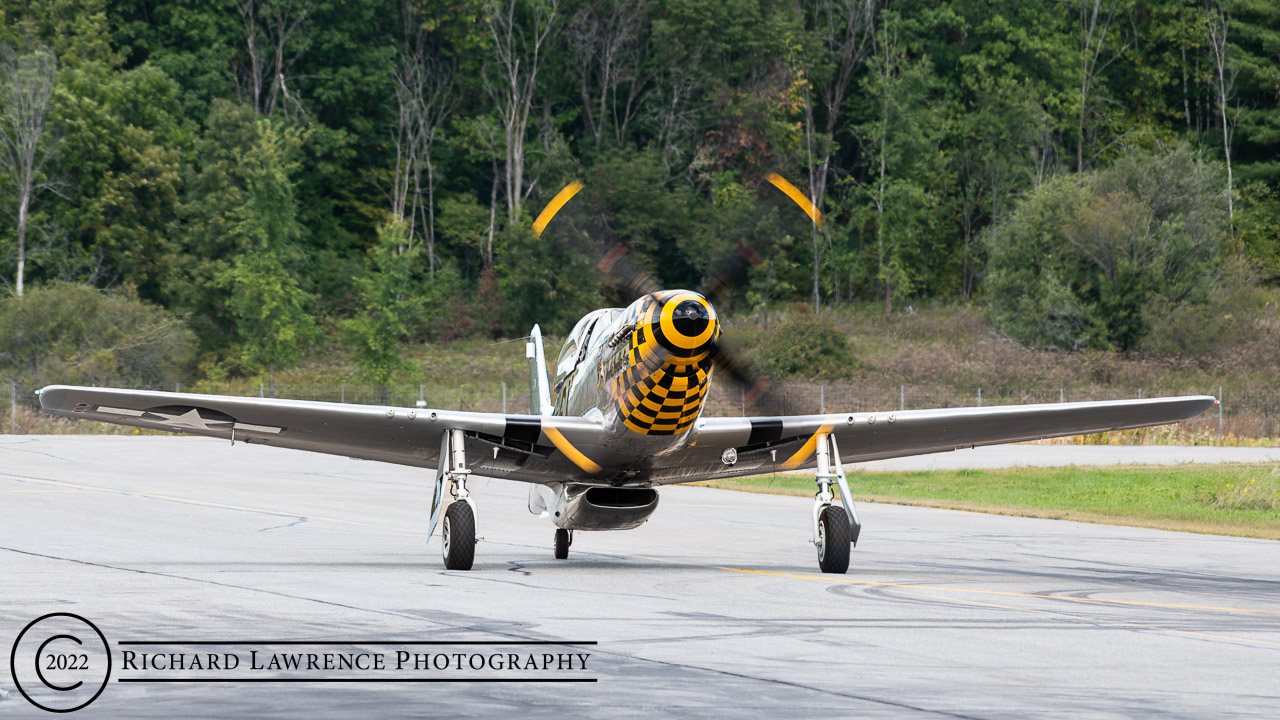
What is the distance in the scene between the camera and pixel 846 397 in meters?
52.6

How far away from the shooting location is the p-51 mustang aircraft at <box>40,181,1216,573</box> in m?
13.4

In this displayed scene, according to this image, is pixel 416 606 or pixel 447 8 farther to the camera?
pixel 447 8

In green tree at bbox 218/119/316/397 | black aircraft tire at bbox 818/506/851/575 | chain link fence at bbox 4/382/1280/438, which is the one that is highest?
green tree at bbox 218/119/316/397

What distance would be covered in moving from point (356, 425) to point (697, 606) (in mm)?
5709

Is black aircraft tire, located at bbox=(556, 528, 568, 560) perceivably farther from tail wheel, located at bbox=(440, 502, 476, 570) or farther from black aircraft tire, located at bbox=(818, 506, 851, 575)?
black aircraft tire, located at bbox=(818, 506, 851, 575)

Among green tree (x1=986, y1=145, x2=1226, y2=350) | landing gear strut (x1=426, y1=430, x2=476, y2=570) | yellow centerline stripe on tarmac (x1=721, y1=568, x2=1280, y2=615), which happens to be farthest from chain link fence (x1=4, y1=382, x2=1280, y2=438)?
yellow centerline stripe on tarmac (x1=721, y1=568, x2=1280, y2=615)

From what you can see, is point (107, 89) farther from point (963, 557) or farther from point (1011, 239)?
point (963, 557)

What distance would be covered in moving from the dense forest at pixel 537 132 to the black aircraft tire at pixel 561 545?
160ft

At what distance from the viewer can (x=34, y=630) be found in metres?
9.20

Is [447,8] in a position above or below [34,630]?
above

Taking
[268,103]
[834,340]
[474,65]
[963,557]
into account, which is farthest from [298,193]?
[963,557]

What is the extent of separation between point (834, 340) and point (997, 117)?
93.2ft

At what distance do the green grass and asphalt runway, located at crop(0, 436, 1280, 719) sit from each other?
235cm

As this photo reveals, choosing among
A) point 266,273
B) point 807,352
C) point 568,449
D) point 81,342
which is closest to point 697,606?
point 568,449
